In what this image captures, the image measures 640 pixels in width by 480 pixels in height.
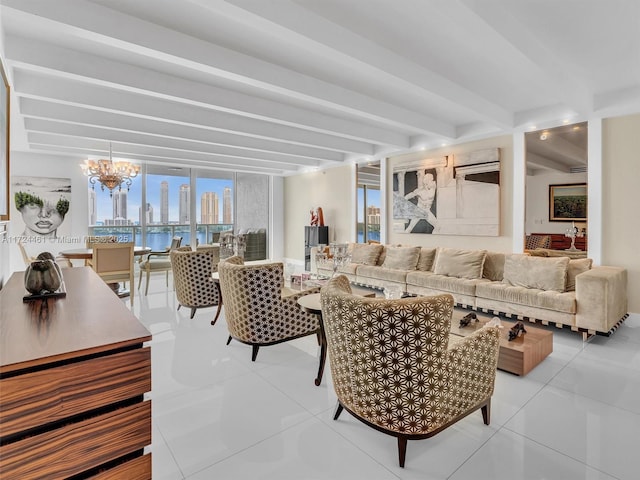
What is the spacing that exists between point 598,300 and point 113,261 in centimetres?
573

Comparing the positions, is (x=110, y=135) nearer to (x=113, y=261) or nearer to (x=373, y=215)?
(x=113, y=261)

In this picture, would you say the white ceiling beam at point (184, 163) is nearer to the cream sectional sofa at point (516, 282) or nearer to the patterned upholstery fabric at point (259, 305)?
the cream sectional sofa at point (516, 282)

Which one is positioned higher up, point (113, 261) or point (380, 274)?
point (113, 261)

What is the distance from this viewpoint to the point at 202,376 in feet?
9.05

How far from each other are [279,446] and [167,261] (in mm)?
4789

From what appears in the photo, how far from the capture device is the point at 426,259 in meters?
5.53

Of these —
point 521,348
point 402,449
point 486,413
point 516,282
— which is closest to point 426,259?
point 516,282

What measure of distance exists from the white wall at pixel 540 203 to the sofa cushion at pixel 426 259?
133cm

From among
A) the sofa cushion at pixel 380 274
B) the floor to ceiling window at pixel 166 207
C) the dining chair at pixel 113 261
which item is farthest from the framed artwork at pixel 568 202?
the floor to ceiling window at pixel 166 207

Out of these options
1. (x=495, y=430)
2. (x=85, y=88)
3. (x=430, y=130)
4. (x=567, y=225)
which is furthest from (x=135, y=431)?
(x=567, y=225)

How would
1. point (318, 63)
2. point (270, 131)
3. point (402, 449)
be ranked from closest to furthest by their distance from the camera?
point (402, 449)
point (318, 63)
point (270, 131)

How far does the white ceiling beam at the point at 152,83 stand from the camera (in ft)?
9.04

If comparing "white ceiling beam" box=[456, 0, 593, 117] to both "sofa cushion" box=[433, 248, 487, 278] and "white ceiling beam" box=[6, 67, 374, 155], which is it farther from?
"white ceiling beam" box=[6, 67, 374, 155]

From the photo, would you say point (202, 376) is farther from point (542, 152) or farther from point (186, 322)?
point (542, 152)
